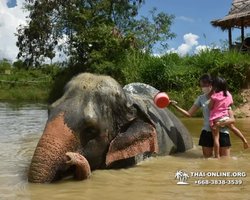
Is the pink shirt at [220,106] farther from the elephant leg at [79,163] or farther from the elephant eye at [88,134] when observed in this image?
the elephant leg at [79,163]

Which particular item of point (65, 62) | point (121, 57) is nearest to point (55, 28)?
point (65, 62)

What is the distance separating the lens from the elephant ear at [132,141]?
342cm

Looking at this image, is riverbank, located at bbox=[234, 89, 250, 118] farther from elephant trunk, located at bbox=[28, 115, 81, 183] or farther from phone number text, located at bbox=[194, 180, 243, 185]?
elephant trunk, located at bbox=[28, 115, 81, 183]

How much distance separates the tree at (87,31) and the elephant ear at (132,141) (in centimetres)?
1332

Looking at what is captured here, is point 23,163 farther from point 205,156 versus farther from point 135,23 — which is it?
point 135,23

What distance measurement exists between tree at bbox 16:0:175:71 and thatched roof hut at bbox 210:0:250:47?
4777 millimetres

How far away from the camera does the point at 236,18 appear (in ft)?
44.9

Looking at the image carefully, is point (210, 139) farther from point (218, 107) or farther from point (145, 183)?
point (145, 183)

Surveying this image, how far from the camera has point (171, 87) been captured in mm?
12141

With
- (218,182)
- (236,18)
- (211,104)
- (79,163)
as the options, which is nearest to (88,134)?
(79,163)

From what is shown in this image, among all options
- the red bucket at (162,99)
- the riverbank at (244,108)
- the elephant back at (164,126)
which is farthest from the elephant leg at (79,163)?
the riverbank at (244,108)

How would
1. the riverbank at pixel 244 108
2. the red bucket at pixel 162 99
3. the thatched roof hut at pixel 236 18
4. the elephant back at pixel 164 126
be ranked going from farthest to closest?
the thatched roof hut at pixel 236 18
the riverbank at pixel 244 108
the elephant back at pixel 164 126
the red bucket at pixel 162 99

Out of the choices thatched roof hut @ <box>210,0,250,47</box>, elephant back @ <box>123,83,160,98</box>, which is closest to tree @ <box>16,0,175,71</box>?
thatched roof hut @ <box>210,0,250,47</box>

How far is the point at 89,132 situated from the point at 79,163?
13.9 inches
